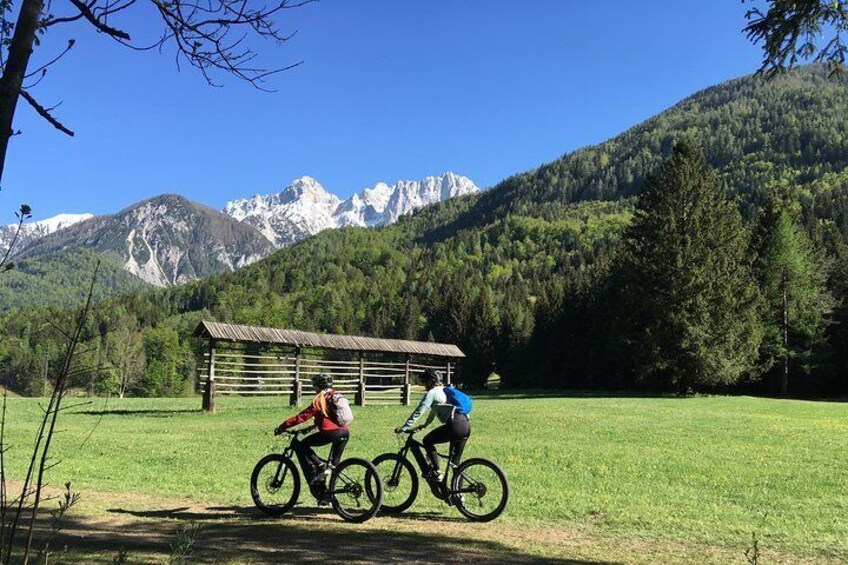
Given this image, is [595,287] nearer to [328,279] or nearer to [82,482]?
[82,482]

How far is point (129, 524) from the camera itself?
720 centimetres

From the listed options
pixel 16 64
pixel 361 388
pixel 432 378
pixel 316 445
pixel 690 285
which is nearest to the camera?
pixel 16 64

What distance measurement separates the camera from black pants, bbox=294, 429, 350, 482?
7926 mm

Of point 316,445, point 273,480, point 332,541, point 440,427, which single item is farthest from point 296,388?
point 332,541

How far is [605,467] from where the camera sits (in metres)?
11.6

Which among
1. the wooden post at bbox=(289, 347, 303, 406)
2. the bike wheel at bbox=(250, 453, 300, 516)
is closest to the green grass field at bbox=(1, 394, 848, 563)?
the bike wheel at bbox=(250, 453, 300, 516)

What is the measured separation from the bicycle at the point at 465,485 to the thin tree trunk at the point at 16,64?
20.2 feet

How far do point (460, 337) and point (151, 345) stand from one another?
5438 cm

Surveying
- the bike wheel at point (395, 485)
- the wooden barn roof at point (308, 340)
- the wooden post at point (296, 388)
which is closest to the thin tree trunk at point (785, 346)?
the wooden barn roof at point (308, 340)

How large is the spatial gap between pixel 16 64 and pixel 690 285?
1486 inches

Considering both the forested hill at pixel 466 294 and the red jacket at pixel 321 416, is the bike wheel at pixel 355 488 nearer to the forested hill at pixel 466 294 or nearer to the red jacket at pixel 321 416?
the red jacket at pixel 321 416

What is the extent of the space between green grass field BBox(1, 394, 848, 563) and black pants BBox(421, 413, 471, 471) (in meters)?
0.83

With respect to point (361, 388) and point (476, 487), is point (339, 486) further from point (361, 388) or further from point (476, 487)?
point (361, 388)

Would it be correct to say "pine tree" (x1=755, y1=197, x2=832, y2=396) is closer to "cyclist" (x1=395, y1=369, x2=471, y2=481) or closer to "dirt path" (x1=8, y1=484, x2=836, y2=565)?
"cyclist" (x1=395, y1=369, x2=471, y2=481)
